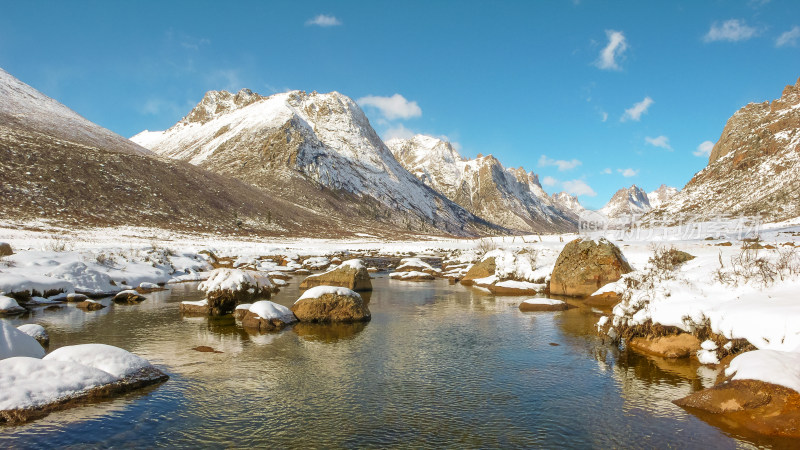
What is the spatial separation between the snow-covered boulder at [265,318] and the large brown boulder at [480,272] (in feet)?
66.4

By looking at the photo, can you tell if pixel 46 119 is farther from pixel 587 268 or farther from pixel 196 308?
pixel 587 268

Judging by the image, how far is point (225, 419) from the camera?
9.89 metres

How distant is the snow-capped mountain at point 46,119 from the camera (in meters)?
121

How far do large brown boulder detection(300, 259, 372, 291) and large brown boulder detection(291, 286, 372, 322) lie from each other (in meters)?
11.0

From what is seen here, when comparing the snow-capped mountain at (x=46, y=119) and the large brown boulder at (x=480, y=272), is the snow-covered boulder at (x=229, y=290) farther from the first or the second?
the snow-capped mountain at (x=46, y=119)

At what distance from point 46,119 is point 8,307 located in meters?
147

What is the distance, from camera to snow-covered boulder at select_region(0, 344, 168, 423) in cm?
941

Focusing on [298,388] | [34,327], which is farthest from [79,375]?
[34,327]

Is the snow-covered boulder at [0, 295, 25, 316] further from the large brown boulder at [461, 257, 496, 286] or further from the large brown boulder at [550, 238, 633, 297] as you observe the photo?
the large brown boulder at [550, 238, 633, 297]

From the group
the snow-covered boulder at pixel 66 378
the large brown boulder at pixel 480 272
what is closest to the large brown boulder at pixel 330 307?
the snow-covered boulder at pixel 66 378

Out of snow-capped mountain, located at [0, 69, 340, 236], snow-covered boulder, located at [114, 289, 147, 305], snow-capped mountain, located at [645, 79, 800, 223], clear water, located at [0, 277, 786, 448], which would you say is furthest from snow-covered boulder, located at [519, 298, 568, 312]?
snow-capped mountain, located at [0, 69, 340, 236]

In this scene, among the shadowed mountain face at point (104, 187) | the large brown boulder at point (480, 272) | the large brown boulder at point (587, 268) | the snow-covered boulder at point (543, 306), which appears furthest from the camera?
the shadowed mountain face at point (104, 187)

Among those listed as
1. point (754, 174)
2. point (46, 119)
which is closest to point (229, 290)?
point (754, 174)

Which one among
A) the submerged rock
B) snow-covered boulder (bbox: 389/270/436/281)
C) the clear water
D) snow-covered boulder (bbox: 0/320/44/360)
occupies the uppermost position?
snow-covered boulder (bbox: 389/270/436/281)
